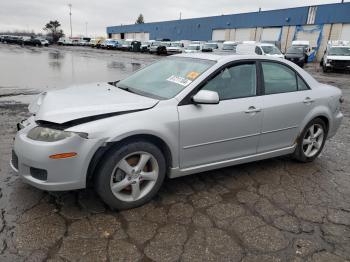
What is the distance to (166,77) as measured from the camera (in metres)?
3.77

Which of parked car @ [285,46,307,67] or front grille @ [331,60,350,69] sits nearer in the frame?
front grille @ [331,60,350,69]

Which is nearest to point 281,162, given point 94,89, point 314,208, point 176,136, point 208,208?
point 314,208

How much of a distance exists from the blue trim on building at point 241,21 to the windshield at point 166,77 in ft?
118

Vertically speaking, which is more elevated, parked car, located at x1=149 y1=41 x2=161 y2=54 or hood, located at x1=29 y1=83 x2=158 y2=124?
hood, located at x1=29 y1=83 x2=158 y2=124

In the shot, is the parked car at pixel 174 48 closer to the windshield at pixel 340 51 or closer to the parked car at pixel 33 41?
the windshield at pixel 340 51

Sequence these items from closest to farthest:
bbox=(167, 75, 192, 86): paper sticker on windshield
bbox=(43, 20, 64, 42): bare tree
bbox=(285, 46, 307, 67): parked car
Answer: bbox=(167, 75, 192, 86): paper sticker on windshield
bbox=(285, 46, 307, 67): parked car
bbox=(43, 20, 64, 42): bare tree

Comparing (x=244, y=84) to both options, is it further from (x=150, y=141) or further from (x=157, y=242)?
(x=157, y=242)

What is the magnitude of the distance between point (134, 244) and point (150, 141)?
0.99m

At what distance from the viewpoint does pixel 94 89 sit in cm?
372

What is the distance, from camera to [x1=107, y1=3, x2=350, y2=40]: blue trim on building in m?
34.4

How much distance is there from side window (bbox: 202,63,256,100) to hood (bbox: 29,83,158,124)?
2.61 feet

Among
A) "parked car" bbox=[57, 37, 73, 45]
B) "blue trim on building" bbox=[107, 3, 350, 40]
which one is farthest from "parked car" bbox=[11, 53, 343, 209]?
"parked car" bbox=[57, 37, 73, 45]

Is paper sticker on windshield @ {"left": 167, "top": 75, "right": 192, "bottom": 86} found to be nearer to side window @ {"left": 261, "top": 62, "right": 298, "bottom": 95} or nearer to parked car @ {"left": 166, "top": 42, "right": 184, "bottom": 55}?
side window @ {"left": 261, "top": 62, "right": 298, "bottom": 95}

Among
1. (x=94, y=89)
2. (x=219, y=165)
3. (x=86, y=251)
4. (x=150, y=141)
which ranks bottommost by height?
(x=86, y=251)
